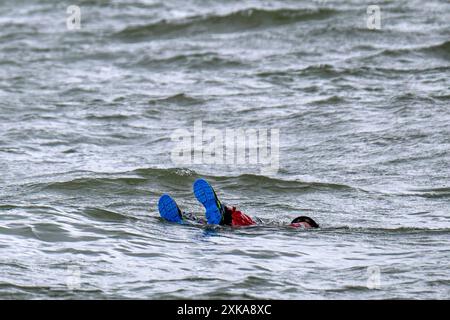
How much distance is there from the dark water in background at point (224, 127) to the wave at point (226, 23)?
0.17 feet

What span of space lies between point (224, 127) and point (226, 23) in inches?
288

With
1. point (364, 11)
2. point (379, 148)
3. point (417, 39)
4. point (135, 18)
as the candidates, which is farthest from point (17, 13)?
point (379, 148)

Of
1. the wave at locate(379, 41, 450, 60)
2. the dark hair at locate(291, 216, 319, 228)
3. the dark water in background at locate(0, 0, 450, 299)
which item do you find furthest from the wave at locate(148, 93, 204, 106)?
the dark hair at locate(291, 216, 319, 228)

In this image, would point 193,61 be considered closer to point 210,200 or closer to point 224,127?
point 224,127

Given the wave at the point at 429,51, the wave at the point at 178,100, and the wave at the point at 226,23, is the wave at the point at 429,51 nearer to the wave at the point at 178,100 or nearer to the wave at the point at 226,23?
the wave at the point at 226,23

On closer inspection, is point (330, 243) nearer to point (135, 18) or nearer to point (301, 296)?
point (301, 296)

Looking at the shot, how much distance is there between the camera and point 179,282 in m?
8.56

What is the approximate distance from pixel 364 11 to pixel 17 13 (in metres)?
8.45

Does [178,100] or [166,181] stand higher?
[178,100]

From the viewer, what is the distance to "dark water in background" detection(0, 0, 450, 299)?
350 inches

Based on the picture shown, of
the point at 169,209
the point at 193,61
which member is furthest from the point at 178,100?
the point at 169,209

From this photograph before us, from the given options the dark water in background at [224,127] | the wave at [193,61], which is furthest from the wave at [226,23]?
the wave at [193,61]

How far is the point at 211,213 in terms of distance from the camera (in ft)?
33.3

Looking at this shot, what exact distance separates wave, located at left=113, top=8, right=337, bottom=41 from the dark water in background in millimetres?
52
